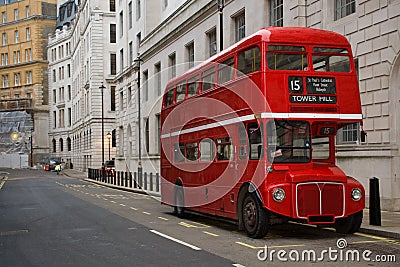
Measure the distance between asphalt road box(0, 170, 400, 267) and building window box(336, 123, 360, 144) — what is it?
5.74 metres

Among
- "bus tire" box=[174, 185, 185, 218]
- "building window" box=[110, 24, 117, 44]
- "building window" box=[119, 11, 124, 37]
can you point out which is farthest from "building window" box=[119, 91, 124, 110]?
"bus tire" box=[174, 185, 185, 218]

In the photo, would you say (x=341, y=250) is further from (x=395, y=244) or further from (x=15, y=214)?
(x=15, y=214)

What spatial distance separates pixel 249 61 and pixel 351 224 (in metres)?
4.25

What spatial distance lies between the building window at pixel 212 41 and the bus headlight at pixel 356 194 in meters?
21.6

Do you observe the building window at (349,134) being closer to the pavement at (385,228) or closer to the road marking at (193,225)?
the pavement at (385,228)

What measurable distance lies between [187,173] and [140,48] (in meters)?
32.8

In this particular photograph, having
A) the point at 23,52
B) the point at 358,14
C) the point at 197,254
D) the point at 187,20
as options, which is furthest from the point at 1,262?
the point at 23,52

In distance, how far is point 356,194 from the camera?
1233cm

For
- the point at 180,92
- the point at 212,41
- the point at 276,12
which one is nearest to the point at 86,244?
the point at 180,92

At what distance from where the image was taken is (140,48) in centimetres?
4856

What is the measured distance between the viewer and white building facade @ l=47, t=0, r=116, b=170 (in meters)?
69.2

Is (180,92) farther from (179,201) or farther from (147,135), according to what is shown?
(147,135)

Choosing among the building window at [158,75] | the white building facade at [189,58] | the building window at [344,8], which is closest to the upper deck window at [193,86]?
the white building facade at [189,58]

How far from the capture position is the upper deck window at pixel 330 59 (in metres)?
12.7
